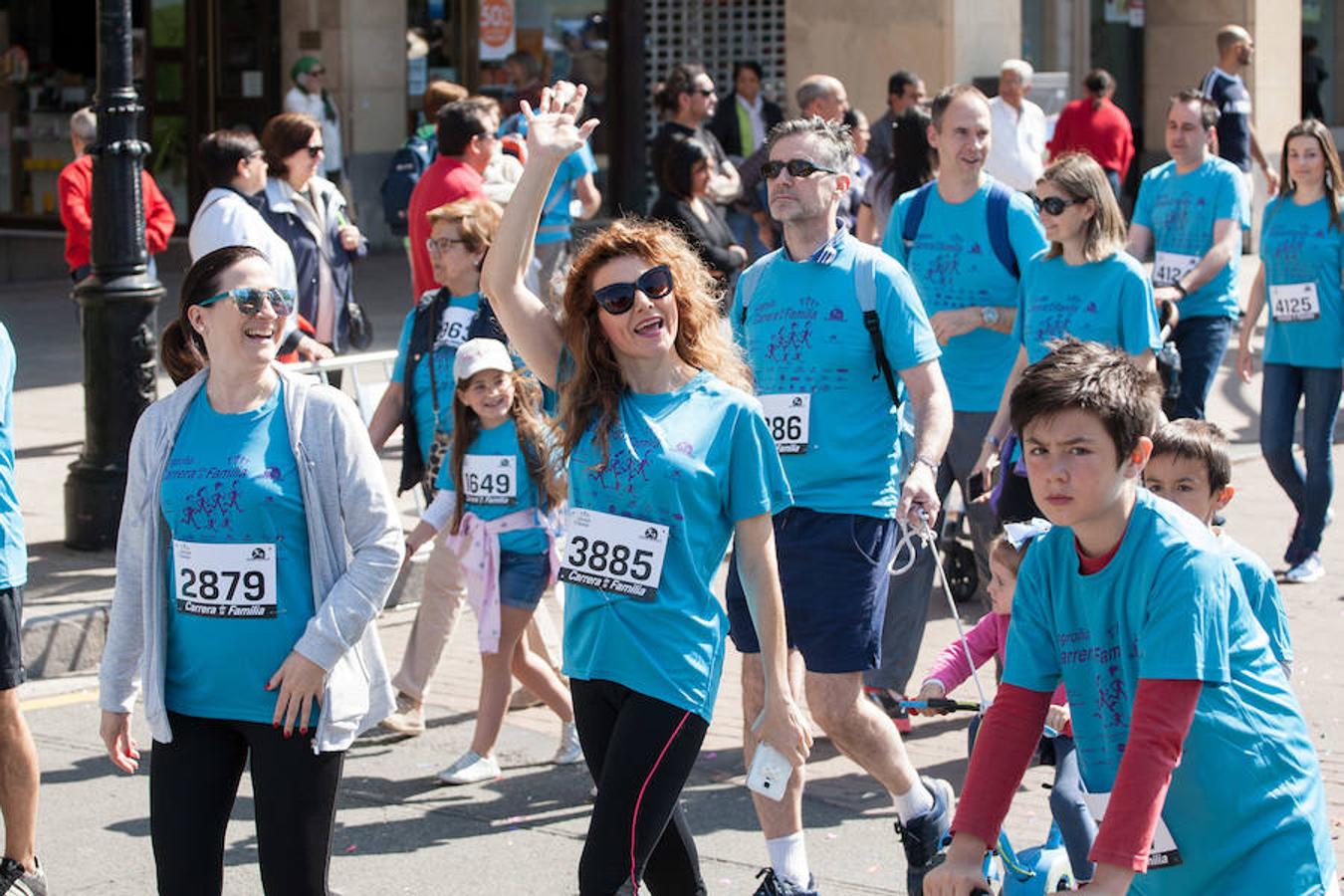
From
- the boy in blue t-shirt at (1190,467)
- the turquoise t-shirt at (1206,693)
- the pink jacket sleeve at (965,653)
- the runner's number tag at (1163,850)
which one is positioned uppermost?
the boy in blue t-shirt at (1190,467)

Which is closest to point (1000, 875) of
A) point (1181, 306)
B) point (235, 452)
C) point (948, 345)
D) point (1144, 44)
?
point (235, 452)

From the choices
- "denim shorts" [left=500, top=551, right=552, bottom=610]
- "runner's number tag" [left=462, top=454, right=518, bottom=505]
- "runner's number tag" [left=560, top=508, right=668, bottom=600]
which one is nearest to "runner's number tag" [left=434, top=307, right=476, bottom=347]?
"runner's number tag" [left=462, top=454, right=518, bottom=505]

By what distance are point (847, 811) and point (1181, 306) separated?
12.7 feet

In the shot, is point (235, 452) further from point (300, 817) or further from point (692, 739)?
point (692, 739)

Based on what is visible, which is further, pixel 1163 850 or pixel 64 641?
pixel 64 641

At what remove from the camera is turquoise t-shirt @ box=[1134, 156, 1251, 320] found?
30.6ft

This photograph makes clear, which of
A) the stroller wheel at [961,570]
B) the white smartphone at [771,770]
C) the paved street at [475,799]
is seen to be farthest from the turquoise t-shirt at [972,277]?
the white smartphone at [771,770]

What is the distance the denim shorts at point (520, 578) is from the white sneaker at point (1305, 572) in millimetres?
3763

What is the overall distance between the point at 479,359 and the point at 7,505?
1.69 metres

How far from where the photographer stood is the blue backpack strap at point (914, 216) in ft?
25.0

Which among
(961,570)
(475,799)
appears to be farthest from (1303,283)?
(475,799)

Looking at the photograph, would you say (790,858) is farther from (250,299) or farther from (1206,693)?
(1206,693)

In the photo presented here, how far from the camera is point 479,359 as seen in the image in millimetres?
6602

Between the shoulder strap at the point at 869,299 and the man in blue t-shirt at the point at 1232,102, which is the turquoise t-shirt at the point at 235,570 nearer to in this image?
the shoulder strap at the point at 869,299
